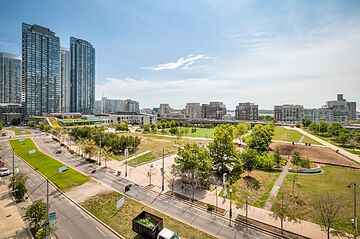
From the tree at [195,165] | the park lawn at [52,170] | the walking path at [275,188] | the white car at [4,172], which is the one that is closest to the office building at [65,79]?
the park lawn at [52,170]

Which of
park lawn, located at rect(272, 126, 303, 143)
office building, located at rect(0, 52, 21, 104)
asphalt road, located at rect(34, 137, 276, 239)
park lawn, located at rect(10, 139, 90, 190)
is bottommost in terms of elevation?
asphalt road, located at rect(34, 137, 276, 239)

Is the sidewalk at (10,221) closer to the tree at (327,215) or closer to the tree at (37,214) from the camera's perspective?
the tree at (37,214)

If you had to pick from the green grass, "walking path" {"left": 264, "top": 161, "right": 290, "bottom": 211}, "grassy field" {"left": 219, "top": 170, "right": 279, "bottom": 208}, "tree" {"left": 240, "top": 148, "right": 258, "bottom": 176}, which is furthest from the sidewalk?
"tree" {"left": 240, "top": 148, "right": 258, "bottom": 176}

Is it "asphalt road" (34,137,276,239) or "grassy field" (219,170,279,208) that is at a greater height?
"grassy field" (219,170,279,208)

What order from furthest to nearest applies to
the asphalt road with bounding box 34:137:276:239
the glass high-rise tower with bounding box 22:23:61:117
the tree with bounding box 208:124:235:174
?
1. the glass high-rise tower with bounding box 22:23:61:117
2. the tree with bounding box 208:124:235:174
3. the asphalt road with bounding box 34:137:276:239

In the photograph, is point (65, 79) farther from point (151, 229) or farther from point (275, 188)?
point (275, 188)

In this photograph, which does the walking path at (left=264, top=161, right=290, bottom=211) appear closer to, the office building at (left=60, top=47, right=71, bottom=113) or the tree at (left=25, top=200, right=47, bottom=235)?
the tree at (left=25, top=200, right=47, bottom=235)

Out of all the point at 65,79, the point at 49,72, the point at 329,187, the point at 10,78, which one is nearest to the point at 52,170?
the point at 329,187
